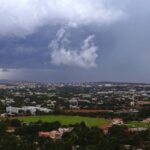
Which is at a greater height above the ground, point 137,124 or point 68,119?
point 68,119

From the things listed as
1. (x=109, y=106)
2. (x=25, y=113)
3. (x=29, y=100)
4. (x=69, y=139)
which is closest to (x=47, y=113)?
(x=25, y=113)

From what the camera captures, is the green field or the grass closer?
the grass

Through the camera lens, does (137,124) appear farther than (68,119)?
No

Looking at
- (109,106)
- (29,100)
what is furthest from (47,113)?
Answer: (29,100)

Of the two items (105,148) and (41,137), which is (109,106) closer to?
(41,137)

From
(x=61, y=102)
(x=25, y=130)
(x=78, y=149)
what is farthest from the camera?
(x=61, y=102)

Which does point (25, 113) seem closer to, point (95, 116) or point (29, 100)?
point (95, 116)

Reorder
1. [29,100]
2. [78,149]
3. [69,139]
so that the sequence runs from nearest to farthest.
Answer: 1. [78,149]
2. [69,139]
3. [29,100]

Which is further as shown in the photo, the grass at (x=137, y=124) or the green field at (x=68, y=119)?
the green field at (x=68, y=119)

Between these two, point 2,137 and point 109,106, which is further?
point 109,106
